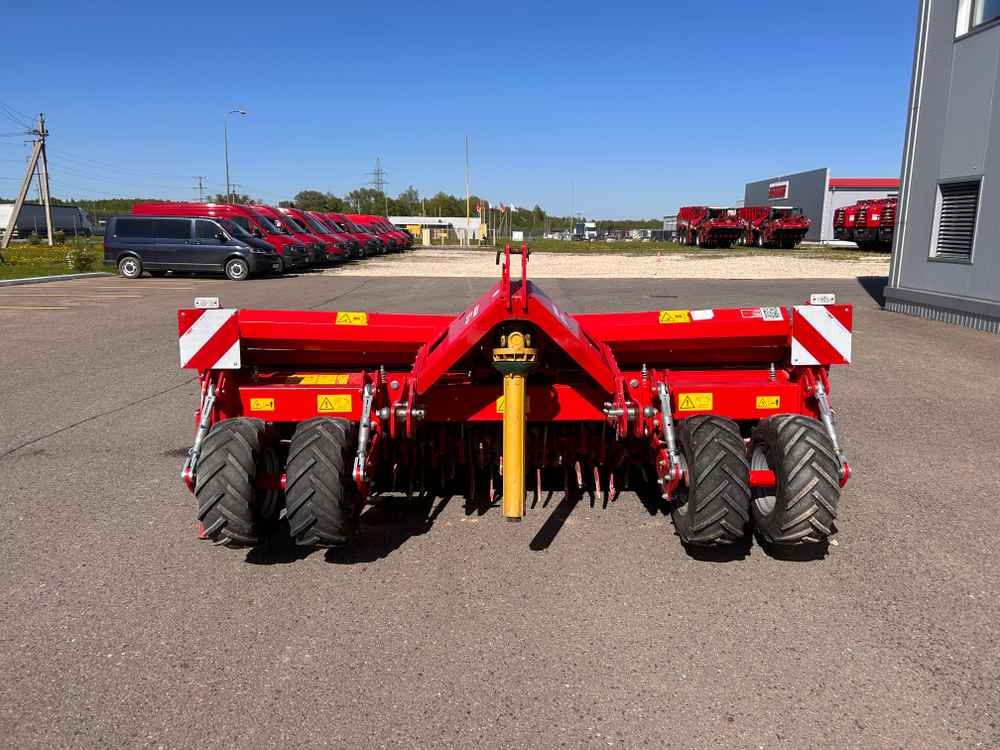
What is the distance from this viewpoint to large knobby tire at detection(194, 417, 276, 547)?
3.56m

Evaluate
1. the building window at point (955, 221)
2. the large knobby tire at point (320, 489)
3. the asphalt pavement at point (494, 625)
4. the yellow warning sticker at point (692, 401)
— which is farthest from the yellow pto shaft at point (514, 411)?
the building window at point (955, 221)

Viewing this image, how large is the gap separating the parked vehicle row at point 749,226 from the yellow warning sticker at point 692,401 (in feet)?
131

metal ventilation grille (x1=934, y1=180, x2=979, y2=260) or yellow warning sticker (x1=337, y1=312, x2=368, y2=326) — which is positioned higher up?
metal ventilation grille (x1=934, y1=180, x2=979, y2=260)

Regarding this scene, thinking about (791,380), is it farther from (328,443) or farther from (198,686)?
(198,686)

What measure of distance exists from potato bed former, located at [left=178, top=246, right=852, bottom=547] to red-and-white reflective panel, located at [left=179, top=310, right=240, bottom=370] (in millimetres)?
11

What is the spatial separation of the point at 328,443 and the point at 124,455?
2874 mm

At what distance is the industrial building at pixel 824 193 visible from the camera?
56.5 m

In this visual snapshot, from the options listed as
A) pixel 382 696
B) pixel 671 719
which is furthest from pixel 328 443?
pixel 671 719

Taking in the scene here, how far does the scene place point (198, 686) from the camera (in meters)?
2.85

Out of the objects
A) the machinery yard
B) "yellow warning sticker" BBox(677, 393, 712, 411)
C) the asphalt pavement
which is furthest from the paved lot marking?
"yellow warning sticker" BBox(677, 393, 712, 411)

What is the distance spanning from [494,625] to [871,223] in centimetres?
3952

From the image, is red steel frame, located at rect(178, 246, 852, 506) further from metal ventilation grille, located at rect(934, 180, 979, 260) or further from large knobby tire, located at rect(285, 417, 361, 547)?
metal ventilation grille, located at rect(934, 180, 979, 260)

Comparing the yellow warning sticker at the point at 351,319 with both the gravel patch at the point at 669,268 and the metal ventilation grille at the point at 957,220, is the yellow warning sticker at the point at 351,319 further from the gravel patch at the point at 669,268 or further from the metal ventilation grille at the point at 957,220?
the gravel patch at the point at 669,268

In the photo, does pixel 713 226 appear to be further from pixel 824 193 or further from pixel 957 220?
pixel 957 220
